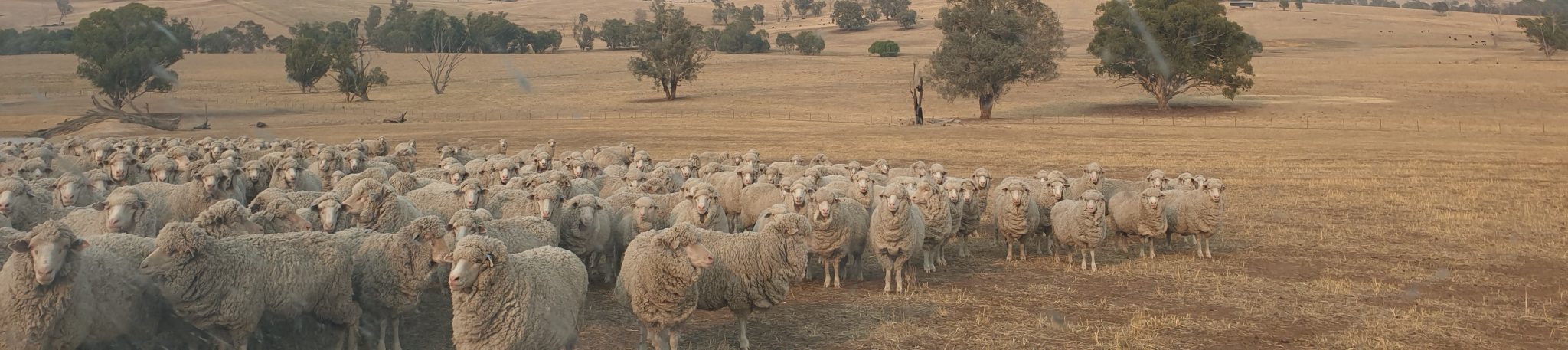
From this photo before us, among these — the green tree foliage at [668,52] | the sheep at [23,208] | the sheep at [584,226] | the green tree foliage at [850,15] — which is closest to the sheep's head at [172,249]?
the sheep at [23,208]

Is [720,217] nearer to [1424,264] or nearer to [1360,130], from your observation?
[1424,264]

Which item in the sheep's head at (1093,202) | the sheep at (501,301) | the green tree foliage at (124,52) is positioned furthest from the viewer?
the green tree foliage at (124,52)

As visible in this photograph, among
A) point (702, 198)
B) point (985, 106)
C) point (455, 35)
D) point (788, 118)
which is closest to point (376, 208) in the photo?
point (702, 198)

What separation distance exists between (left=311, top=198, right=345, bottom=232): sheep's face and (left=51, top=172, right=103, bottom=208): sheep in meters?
4.06

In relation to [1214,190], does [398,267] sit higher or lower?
higher

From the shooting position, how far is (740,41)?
110562 millimetres

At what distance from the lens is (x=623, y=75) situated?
3297 inches

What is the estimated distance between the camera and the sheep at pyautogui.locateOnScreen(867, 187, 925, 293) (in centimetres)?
1297

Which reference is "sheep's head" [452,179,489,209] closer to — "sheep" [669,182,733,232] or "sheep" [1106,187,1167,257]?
"sheep" [669,182,733,232]

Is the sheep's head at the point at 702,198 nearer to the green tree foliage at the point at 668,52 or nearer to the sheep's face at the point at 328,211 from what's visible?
the sheep's face at the point at 328,211

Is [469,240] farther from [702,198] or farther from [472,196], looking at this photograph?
[472,196]

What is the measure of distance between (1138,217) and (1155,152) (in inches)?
761

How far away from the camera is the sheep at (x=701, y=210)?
13016 mm

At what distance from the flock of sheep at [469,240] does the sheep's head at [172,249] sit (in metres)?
0.01
